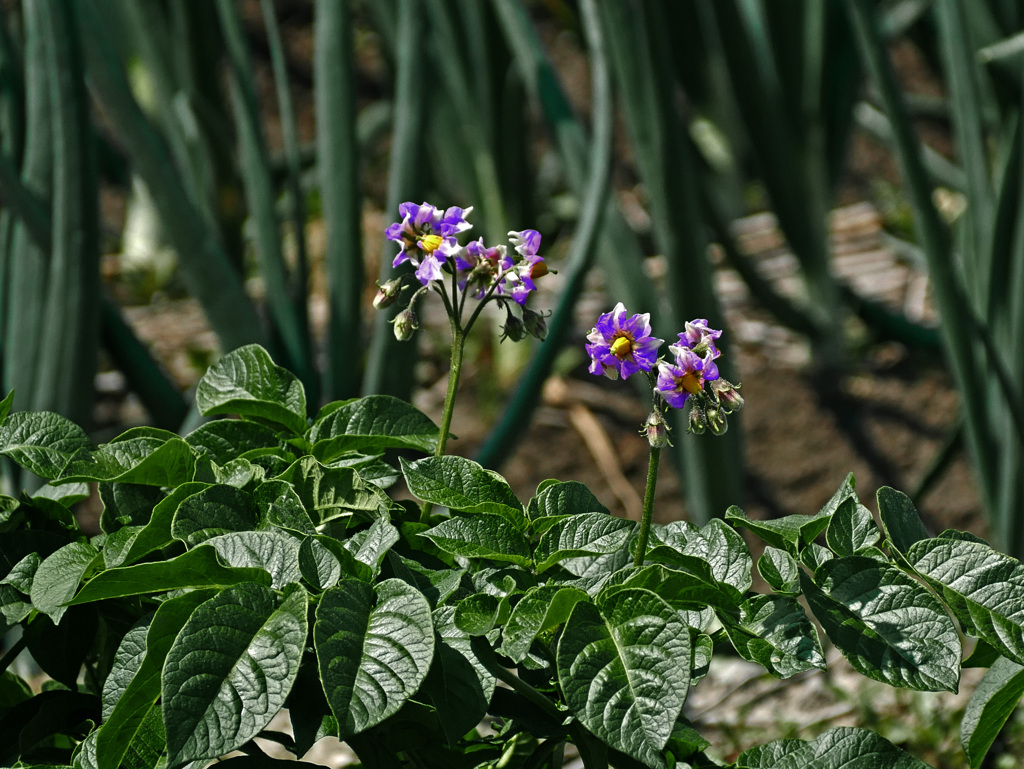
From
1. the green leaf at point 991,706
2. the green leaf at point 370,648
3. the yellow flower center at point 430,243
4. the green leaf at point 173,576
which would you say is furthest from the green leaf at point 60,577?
the green leaf at point 991,706

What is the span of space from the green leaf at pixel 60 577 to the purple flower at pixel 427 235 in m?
0.23

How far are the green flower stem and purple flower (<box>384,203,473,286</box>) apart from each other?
0.19m

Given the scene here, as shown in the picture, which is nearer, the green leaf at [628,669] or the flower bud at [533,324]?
the green leaf at [628,669]

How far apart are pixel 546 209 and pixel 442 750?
182cm

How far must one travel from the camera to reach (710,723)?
4.42 feet

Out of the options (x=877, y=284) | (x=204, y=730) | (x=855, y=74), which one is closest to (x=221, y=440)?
(x=204, y=730)

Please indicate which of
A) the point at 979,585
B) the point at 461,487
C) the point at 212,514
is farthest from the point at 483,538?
the point at 979,585

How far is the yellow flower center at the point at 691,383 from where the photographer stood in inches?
19.1

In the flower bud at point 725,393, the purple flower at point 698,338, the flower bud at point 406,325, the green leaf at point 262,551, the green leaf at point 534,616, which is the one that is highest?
the flower bud at point 406,325

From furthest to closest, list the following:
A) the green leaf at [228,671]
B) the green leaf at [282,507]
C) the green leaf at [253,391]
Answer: the green leaf at [253,391] → the green leaf at [282,507] → the green leaf at [228,671]

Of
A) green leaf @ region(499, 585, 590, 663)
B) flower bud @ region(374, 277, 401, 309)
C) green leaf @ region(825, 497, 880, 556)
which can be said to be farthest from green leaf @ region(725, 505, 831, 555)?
flower bud @ region(374, 277, 401, 309)

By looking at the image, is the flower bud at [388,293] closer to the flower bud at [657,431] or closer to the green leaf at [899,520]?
the flower bud at [657,431]

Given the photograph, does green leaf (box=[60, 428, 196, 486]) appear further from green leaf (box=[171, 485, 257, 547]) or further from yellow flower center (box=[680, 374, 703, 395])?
yellow flower center (box=[680, 374, 703, 395])

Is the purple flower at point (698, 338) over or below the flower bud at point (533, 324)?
below
